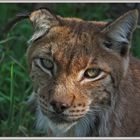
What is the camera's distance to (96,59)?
17.3ft

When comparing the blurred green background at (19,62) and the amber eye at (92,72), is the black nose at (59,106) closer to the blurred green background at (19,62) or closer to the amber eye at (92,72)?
the amber eye at (92,72)

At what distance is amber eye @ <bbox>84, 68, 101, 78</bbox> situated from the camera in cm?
524

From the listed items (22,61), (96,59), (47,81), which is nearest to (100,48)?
(96,59)

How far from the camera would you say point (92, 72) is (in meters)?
5.25

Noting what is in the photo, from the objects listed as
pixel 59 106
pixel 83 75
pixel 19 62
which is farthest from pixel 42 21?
pixel 19 62

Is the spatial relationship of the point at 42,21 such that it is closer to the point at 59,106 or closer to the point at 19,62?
the point at 59,106

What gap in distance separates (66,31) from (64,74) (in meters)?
0.38

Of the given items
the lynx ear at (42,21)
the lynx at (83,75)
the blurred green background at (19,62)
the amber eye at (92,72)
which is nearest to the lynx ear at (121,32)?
the lynx at (83,75)

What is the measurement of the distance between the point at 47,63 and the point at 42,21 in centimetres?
33

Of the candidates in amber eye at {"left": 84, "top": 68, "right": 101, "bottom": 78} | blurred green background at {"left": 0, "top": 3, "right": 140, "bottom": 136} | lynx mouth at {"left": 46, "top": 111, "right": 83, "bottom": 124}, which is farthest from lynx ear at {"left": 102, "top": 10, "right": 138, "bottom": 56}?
blurred green background at {"left": 0, "top": 3, "right": 140, "bottom": 136}

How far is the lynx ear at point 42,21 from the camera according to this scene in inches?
213

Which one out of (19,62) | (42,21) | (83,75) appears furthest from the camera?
(19,62)

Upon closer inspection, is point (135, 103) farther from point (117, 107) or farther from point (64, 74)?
point (64, 74)

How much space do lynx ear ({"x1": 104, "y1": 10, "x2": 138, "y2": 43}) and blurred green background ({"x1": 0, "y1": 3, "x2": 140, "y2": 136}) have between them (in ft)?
3.48
